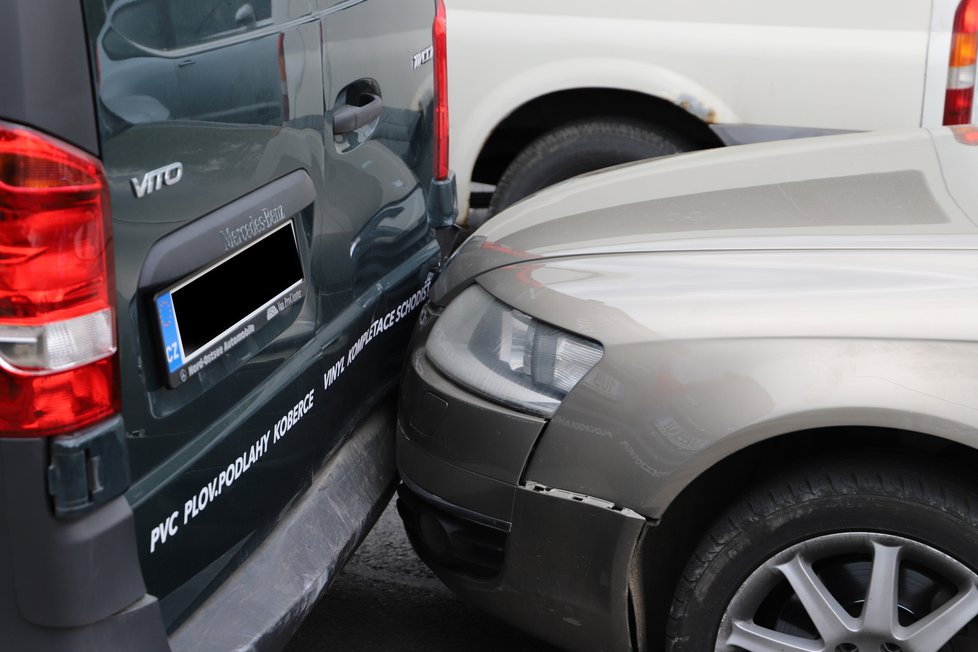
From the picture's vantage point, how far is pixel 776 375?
6.63ft

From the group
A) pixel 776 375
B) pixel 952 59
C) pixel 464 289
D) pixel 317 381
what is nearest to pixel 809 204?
pixel 776 375

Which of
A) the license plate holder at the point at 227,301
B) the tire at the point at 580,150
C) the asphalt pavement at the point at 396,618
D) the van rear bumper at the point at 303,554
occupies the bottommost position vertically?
the asphalt pavement at the point at 396,618

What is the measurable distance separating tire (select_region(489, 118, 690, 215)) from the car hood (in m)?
1.70

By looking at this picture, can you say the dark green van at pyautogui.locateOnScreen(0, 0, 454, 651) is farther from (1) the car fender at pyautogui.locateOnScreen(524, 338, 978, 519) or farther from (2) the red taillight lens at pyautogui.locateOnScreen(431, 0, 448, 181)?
(1) the car fender at pyautogui.locateOnScreen(524, 338, 978, 519)

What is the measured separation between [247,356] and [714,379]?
0.84 metres

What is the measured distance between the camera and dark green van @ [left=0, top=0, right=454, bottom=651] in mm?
1575

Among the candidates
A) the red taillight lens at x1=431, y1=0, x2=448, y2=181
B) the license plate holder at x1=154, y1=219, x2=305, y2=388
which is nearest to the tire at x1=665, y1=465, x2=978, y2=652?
the license plate holder at x1=154, y1=219, x2=305, y2=388

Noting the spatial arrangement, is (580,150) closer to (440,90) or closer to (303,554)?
(440,90)

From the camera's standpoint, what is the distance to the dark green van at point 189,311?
158 centimetres

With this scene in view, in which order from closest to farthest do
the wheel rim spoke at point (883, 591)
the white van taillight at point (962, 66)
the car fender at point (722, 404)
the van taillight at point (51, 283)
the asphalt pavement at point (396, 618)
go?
the van taillight at point (51, 283)
the car fender at point (722, 404)
the wheel rim spoke at point (883, 591)
the asphalt pavement at point (396, 618)
the white van taillight at point (962, 66)

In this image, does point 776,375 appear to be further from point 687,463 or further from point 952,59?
point 952,59

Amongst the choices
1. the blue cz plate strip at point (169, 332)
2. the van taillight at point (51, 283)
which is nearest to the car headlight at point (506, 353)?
the blue cz plate strip at point (169, 332)

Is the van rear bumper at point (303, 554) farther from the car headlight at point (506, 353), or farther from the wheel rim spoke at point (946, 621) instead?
the wheel rim spoke at point (946, 621)

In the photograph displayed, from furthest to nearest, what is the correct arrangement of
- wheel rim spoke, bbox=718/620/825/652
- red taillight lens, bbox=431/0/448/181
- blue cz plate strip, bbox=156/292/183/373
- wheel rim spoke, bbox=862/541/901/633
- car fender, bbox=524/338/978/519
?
red taillight lens, bbox=431/0/448/181 → wheel rim spoke, bbox=718/620/825/652 → wheel rim spoke, bbox=862/541/901/633 → car fender, bbox=524/338/978/519 → blue cz plate strip, bbox=156/292/183/373
